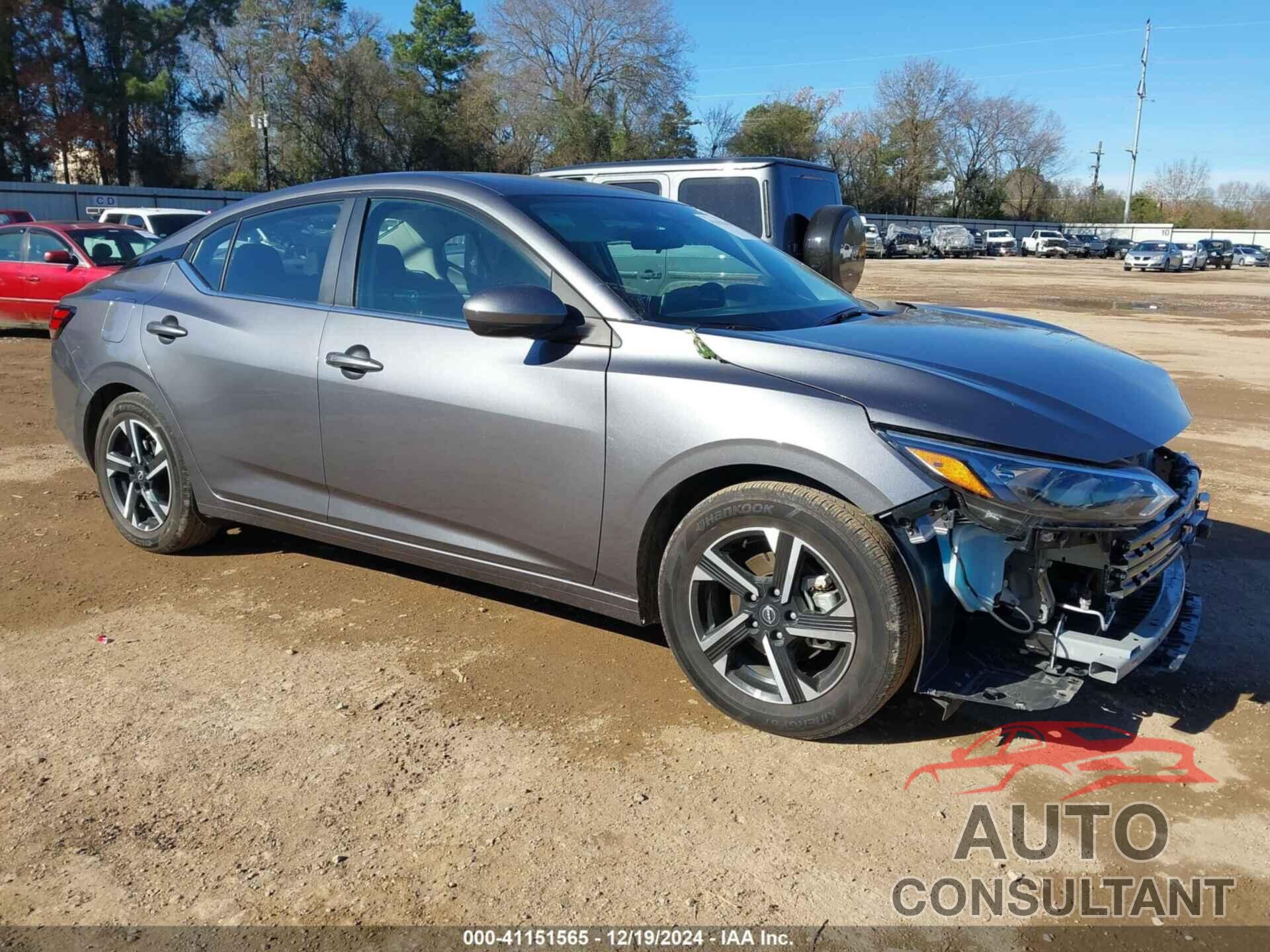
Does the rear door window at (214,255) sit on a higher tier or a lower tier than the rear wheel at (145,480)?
higher

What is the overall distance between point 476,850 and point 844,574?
1.25 meters

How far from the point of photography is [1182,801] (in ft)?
9.53

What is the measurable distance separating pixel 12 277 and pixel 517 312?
1181 cm

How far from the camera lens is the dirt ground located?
253cm

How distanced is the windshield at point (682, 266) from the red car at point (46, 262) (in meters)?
10.1

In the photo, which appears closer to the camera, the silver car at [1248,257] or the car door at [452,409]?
the car door at [452,409]

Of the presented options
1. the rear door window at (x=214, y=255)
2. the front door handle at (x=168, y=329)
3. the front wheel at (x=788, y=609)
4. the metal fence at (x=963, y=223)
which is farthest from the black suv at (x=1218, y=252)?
the front wheel at (x=788, y=609)

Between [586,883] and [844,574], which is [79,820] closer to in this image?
[586,883]

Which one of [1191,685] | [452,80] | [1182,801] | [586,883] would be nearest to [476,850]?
[586,883]

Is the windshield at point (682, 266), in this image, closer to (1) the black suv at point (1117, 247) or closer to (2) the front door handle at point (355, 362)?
(2) the front door handle at point (355, 362)

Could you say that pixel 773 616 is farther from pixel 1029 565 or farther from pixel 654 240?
pixel 654 240

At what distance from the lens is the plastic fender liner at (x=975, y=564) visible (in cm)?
287

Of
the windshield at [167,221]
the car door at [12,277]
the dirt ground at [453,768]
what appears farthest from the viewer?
the windshield at [167,221]

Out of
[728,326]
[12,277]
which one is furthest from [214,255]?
[12,277]
